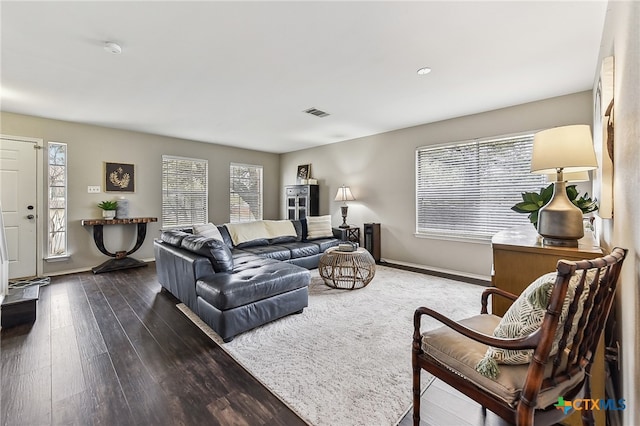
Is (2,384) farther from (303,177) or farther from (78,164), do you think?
(303,177)

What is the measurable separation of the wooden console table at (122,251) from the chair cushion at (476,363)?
521 centimetres

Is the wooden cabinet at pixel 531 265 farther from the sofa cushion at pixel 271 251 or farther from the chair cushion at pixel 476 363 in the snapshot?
the sofa cushion at pixel 271 251

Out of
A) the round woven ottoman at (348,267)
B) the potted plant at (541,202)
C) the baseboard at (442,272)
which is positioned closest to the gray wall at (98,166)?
the round woven ottoman at (348,267)

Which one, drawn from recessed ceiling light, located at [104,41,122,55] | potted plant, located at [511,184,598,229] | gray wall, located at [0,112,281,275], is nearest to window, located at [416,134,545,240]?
potted plant, located at [511,184,598,229]

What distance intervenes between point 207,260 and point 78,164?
371 cm

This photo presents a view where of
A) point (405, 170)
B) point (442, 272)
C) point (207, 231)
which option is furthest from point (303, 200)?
point (442, 272)

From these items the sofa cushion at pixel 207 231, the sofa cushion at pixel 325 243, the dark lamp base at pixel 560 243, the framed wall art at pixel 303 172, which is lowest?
the sofa cushion at pixel 325 243

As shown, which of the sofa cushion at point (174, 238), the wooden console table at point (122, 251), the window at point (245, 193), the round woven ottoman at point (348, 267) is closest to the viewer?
the sofa cushion at point (174, 238)

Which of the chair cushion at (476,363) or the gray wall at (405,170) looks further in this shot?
the gray wall at (405,170)

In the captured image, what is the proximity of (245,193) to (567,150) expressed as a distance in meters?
6.39

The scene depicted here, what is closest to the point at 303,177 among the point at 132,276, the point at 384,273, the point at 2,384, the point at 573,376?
the point at 384,273

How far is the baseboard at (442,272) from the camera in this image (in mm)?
4027

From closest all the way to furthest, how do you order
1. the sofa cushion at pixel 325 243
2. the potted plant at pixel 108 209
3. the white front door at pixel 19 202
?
the white front door at pixel 19 202 < the potted plant at pixel 108 209 < the sofa cushion at pixel 325 243

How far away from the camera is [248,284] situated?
2439mm
